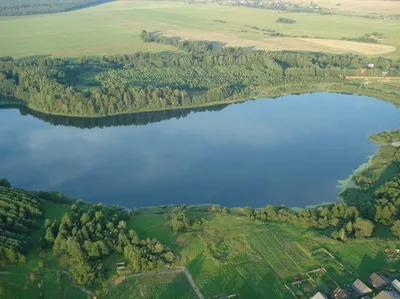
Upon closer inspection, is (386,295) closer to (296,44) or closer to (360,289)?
(360,289)

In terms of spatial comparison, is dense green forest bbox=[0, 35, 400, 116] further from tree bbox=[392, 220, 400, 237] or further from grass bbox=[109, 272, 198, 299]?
tree bbox=[392, 220, 400, 237]

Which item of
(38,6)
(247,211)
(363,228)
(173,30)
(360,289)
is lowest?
(360,289)

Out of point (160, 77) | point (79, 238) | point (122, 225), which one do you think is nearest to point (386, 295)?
point (122, 225)

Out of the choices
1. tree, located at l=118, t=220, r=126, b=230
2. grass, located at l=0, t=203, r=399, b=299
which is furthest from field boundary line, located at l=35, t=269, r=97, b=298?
tree, located at l=118, t=220, r=126, b=230

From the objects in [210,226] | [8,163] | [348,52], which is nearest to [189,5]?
[348,52]

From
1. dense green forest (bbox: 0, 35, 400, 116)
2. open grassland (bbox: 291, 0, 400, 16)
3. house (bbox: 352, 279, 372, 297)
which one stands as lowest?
house (bbox: 352, 279, 372, 297)
